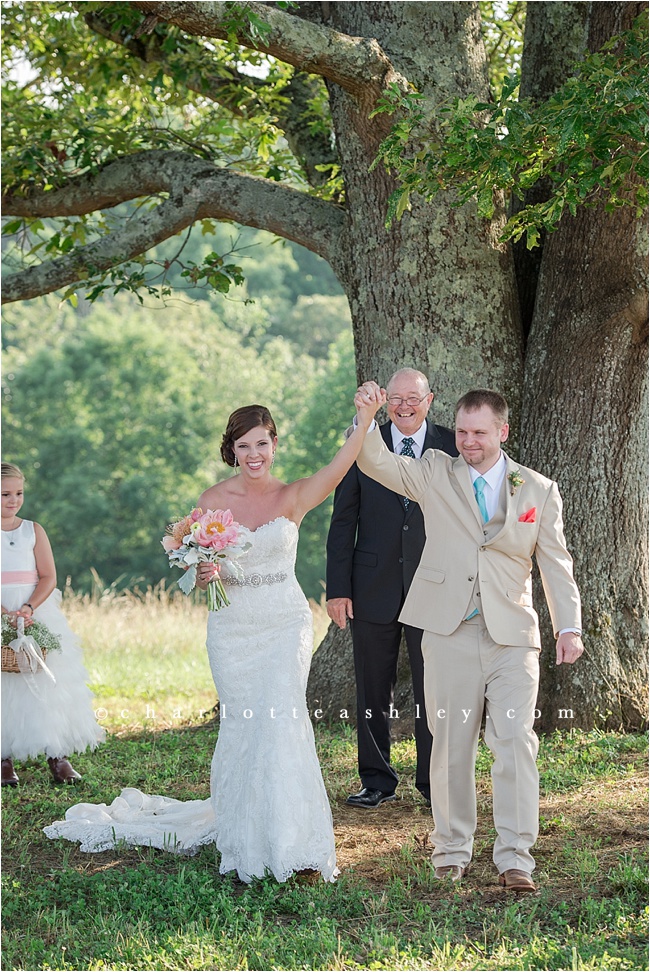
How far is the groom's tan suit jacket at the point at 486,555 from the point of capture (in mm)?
4832

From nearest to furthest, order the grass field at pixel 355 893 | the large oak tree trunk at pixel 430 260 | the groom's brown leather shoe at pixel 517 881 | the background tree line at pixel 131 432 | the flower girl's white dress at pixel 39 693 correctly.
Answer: the grass field at pixel 355 893 → the groom's brown leather shoe at pixel 517 881 → the flower girl's white dress at pixel 39 693 → the large oak tree trunk at pixel 430 260 → the background tree line at pixel 131 432

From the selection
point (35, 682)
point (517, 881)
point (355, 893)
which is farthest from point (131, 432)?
point (517, 881)

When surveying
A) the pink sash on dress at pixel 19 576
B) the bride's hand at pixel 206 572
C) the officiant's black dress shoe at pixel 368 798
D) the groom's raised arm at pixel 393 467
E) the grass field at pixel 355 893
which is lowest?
the grass field at pixel 355 893

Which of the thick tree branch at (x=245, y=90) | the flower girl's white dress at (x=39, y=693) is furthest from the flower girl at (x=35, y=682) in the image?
the thick tree branch at (x=245, y=90)

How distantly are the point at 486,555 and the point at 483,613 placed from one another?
0.86 feet

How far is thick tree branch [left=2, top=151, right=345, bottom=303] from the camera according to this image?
26.7ft

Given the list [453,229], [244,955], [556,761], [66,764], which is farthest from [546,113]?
[66,764]

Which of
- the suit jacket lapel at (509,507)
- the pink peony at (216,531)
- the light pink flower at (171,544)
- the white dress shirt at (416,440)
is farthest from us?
the white dress shirt at (416,440)

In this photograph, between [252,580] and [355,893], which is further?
[252,580]

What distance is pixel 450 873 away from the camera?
193 inches

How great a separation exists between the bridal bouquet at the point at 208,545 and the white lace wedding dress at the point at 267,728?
150mm

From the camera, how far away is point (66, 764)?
6.94 metres

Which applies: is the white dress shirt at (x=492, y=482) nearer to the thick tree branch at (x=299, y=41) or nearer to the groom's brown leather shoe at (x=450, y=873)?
the groom's brown leather shoe at (x=450, y=873)

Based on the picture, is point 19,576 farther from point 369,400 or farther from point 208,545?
point 369,400
